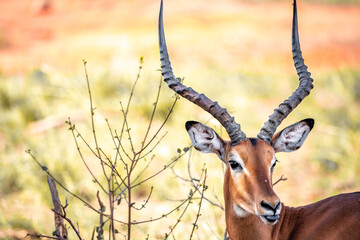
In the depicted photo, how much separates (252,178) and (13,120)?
9909 millimetres

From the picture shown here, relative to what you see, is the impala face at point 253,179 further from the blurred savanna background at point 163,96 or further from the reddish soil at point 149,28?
the reddish soil at point 149,28

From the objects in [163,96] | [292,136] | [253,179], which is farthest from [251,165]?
[163,96]

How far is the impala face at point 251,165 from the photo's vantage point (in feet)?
16.5

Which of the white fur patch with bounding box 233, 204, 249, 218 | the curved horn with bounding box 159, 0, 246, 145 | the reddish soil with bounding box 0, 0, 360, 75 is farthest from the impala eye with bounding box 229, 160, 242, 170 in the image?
the reddish soil with bounding box 0, 0, 360, 75

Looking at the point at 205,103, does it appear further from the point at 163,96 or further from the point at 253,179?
the point at 163,96

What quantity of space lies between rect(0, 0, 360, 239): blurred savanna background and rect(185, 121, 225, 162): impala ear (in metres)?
0.29

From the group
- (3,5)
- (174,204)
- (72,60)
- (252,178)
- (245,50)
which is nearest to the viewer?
(252,178)

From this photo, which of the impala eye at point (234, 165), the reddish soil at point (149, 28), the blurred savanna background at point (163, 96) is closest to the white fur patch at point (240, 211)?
the impala eye at point (234, 165)

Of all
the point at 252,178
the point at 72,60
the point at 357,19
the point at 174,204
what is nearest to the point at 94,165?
the point at 174,204

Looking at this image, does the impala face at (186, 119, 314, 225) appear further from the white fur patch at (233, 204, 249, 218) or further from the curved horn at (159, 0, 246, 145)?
the curved horn at (159, 0, 246, 145)

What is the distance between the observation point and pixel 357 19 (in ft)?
95.8

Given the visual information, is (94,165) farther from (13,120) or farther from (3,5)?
(3,5)

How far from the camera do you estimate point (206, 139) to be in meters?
6.01

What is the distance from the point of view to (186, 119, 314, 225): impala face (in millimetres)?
5043
